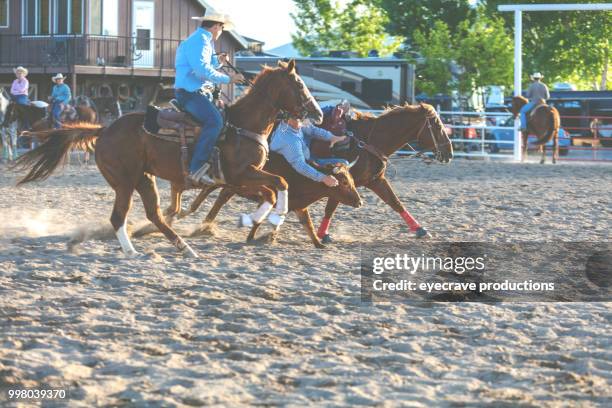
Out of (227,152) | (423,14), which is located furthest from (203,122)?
(423,14)

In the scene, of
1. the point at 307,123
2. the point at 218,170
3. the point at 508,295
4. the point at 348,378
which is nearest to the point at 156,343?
the point at 348,378

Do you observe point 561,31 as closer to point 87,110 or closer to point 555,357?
point 87,110

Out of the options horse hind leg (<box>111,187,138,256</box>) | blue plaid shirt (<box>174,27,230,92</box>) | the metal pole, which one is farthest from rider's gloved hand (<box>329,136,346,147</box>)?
the metal pole

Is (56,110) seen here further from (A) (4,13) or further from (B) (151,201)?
(B) (151,201)

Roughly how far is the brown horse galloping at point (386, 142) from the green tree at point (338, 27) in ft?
123

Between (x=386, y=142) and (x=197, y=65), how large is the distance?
2362 mm

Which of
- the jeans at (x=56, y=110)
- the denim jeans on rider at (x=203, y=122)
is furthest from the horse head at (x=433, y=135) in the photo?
the jeans at (x=56, y=110)

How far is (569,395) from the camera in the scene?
5430 millimetres

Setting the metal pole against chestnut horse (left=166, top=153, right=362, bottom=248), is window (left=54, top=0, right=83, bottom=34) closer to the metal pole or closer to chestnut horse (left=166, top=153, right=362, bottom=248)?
the metal pole

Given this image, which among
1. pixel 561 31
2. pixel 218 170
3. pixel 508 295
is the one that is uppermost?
pixel 561 31

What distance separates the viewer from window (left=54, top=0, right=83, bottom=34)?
32906 millimetres

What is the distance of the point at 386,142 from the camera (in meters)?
11.5

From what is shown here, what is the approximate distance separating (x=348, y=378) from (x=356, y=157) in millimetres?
5789

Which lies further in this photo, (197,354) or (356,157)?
(356,157)
